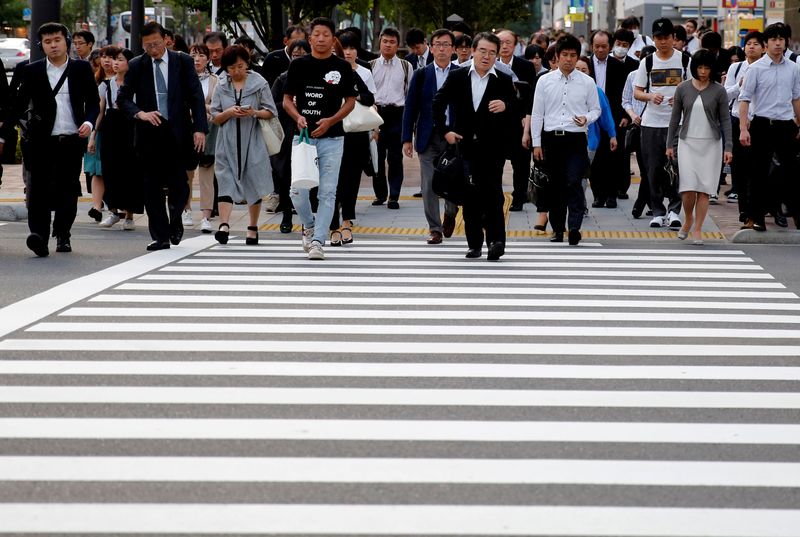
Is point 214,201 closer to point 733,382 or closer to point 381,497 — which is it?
point 733,382

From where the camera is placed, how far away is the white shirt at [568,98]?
1346 cm

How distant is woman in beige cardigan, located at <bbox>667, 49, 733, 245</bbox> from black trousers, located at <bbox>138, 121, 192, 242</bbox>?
4.54 meters

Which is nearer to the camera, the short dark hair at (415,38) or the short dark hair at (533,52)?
the short dark hair at (415,38)

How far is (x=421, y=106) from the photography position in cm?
1367

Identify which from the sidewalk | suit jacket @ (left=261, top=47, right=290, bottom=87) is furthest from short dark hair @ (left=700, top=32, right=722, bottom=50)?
suit jacket @ (left=261, top=47, right=290, bottom=87)

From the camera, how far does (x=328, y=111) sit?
12.4 metres

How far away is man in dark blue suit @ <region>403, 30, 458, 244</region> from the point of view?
13422 mm

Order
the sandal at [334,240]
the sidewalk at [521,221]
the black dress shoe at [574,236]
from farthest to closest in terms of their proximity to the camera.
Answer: the sidewalk at [521,221], the black dress shoe at [574,236], the sandal at [334,240]

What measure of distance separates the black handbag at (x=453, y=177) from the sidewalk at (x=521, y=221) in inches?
86.2

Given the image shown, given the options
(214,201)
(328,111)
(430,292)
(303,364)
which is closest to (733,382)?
(303,364)

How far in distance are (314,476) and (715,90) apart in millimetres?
8917

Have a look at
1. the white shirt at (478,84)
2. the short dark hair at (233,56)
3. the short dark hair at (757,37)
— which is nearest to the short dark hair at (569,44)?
the white shirt at (478,84)

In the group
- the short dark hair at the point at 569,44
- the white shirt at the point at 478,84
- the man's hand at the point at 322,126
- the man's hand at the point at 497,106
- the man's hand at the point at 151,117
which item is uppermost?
the short dark hair at the point at 569,44

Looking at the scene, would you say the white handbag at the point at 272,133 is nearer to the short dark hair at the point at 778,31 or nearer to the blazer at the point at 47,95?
the blazer at the point at 47,95
